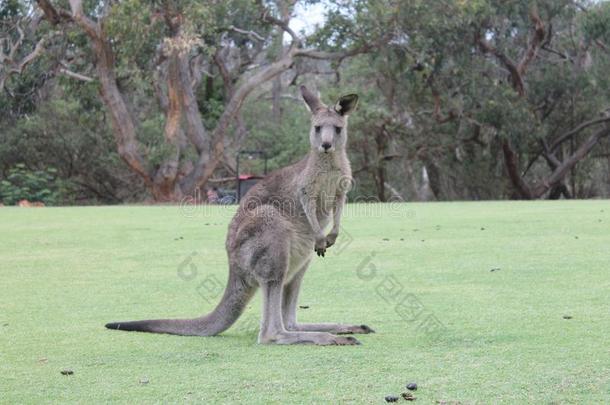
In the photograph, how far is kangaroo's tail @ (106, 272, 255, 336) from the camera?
15.5ft

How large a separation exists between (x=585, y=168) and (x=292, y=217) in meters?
28.1

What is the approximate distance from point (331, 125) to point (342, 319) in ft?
3.66

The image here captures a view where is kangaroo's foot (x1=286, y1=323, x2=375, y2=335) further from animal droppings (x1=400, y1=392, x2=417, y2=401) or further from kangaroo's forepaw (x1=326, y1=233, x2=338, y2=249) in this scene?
animal droppings (x1=400, y1=392, x2=417, y2=401)

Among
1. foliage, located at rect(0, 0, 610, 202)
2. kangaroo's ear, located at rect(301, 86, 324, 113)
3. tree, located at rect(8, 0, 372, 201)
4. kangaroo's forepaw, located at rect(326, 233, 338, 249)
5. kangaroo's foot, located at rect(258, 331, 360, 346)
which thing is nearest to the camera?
kangaroo's foot, located at rect(258, 331, 360, 346)

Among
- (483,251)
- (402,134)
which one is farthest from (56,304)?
(402,134)

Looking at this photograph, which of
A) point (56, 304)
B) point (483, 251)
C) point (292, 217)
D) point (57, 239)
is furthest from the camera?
point (57, 239)

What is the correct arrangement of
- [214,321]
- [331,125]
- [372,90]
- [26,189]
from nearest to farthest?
[214,321], [331,125], [26,189], [372,90]

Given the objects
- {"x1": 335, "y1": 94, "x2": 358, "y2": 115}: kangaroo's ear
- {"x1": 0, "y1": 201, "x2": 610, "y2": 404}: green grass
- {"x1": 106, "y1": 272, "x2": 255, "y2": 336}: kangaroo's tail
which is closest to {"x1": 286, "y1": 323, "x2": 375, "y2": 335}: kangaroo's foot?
{"x1": 0, "y1": 201, "x2": 610, "y2": 404}: green grass

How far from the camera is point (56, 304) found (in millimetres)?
5816

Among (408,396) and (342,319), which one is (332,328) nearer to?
(342,319)

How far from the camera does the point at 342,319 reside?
17.4 feet

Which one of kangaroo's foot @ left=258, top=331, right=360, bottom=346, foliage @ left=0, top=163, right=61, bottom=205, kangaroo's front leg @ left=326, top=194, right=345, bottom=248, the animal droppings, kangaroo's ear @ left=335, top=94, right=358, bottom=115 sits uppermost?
kangaroo's ear @ left=335, top=94, right=358, bottom=115

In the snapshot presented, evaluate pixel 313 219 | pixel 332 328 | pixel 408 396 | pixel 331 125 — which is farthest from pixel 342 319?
pixel 408 396

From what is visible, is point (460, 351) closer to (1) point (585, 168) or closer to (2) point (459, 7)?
(2) point (459, 7)
